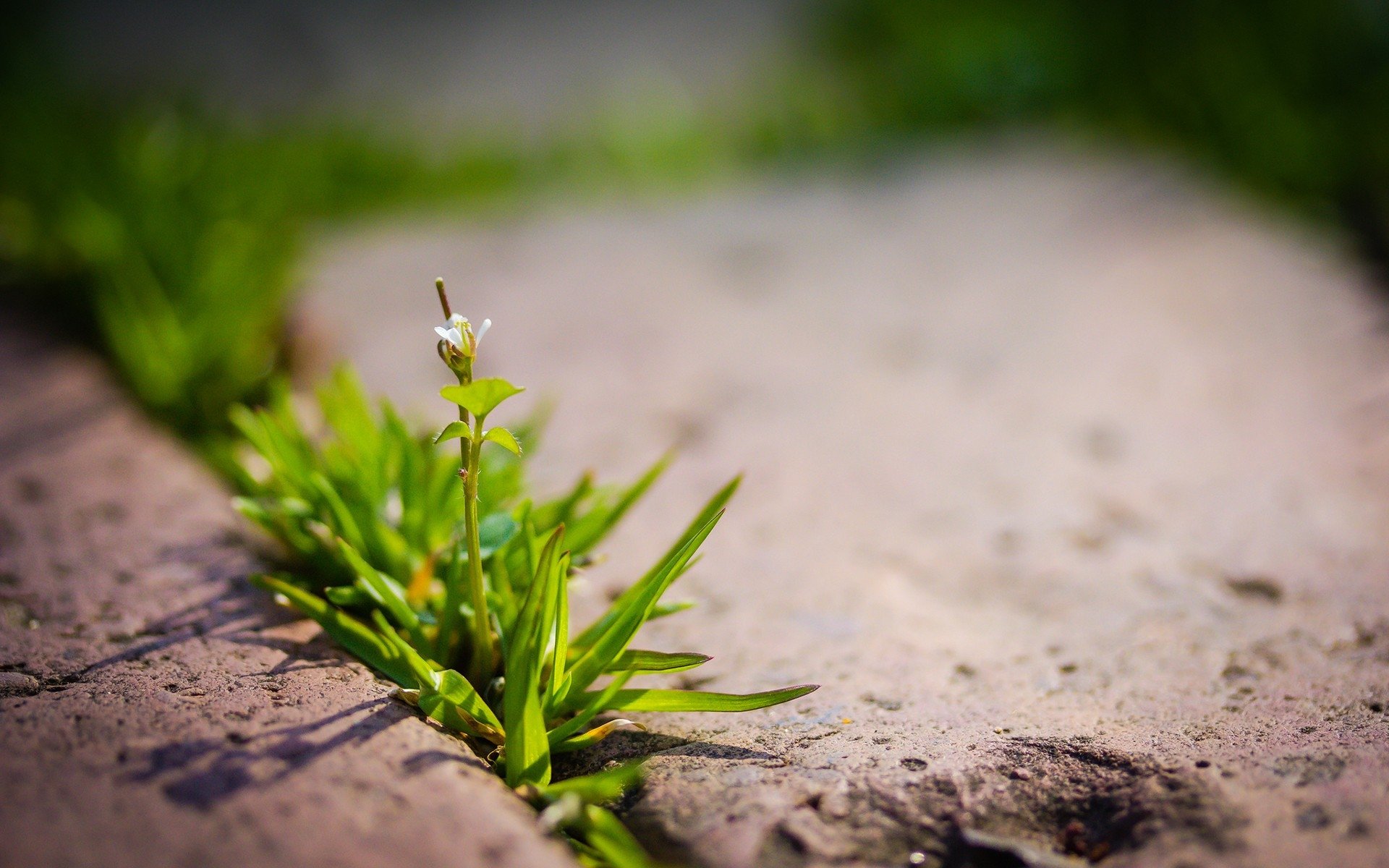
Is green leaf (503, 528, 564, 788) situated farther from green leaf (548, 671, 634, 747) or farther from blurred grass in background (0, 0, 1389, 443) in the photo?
blurred grass in background (0, 0, 1389, 443)

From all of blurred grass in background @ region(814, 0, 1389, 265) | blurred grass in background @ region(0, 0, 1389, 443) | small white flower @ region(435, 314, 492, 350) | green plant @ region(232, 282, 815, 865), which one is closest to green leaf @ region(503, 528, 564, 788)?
green plant @ region(232, 282, 815, 865)

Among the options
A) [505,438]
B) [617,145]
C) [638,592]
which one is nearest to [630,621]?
[638,592]

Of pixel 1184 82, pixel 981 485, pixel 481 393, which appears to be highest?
pixel 1184 82

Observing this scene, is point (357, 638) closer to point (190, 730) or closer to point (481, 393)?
point (190, 730)

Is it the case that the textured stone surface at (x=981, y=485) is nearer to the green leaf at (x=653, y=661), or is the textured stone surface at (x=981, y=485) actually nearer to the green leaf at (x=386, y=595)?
the green leaf at (x=653, y=661)

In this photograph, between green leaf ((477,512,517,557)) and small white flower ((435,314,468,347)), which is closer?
small white flower ((435,314,468,347))

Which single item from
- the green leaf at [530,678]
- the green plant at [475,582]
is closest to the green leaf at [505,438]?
the green plant at [475,582]

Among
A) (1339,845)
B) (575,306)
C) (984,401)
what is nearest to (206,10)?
(575,306)
